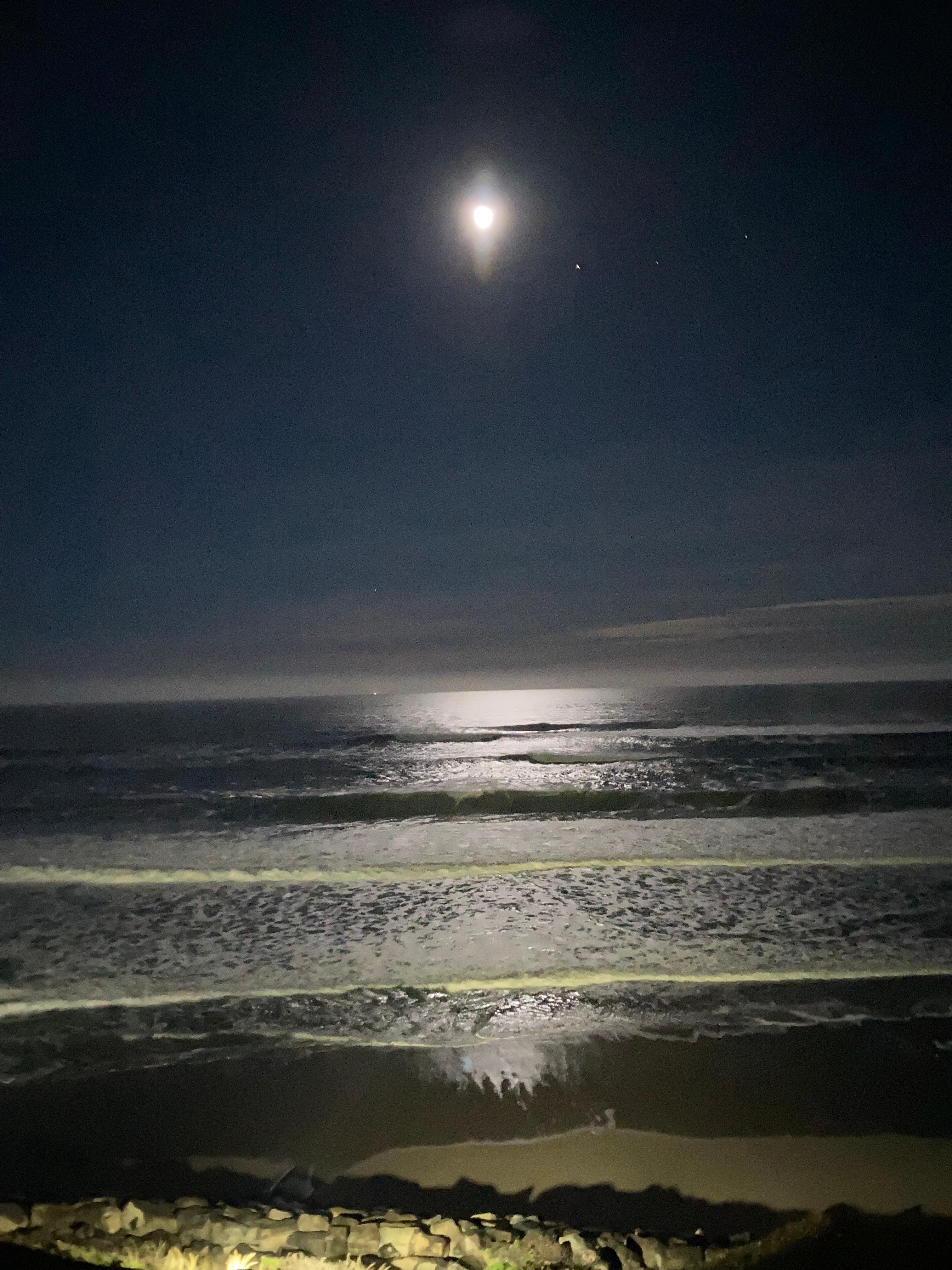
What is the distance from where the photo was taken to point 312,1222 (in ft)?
12.4

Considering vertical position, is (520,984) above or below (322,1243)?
below

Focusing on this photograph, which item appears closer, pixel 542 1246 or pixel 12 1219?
pixel 542 1246

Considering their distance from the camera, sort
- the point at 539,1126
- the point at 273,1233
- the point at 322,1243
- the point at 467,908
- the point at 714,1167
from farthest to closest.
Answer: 1. the point at 467,908
2. the point at 539,1126
3. the point at 714,1167
4. the point at 273,1233
5. the point at 322,1243

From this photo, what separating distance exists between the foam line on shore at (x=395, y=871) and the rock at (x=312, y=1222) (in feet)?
30.0

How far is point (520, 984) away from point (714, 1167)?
3.32 metres

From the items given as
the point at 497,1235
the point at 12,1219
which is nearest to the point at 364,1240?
the point at 497,1235

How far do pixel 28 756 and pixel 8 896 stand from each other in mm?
33021

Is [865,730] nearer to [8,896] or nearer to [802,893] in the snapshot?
[802,893]

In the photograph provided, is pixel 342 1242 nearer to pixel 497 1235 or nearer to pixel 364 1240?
pixel 364 1240

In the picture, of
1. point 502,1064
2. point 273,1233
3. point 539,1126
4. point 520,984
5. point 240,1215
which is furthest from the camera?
point 520,984

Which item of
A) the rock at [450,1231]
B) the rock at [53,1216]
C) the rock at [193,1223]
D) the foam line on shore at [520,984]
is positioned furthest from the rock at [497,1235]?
the foam line on shore at [520,984]

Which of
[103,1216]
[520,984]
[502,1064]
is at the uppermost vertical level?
[103,1216]

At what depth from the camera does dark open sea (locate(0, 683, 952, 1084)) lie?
6.93 metres

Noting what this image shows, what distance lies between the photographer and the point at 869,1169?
4.53 meters
